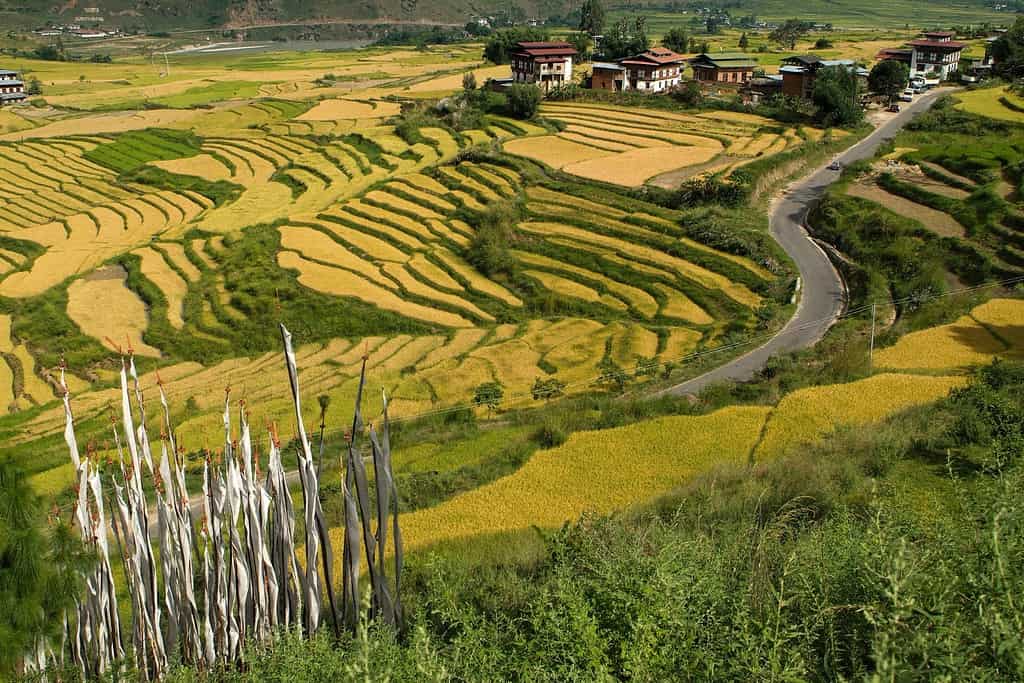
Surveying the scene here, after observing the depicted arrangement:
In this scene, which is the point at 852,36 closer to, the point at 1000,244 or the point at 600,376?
the point at 1000,244

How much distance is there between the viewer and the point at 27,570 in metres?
7.80

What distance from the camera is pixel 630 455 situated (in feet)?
52.6

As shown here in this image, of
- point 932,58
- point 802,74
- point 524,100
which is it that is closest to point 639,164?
point 524,100

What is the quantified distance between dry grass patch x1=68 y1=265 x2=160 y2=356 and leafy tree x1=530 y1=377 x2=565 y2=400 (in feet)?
39.9

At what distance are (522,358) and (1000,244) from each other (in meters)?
16.5

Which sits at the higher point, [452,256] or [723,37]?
[723,37]

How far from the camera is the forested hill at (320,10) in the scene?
156 meters

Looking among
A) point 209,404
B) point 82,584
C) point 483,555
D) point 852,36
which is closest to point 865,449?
point 483,555

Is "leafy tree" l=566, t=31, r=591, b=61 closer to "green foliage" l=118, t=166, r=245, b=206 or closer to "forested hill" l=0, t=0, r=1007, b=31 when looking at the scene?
"green foliage" l=118, t=166, r=245, b=206

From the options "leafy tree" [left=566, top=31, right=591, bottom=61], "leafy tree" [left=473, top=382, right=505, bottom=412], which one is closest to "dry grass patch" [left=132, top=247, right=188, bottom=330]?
"leafy tree" [left=473, top=382, right=505, bottom=412]

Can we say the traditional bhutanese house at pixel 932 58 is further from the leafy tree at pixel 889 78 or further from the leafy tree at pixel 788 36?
the leafy tree at pixel 788 36

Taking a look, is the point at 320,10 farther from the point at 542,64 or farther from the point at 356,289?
the point at 356,289

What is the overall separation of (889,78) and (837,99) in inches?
317

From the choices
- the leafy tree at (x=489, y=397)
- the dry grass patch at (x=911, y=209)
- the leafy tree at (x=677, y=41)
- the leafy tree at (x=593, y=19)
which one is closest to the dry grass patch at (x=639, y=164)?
the dry grass patch at (x=911, y=209)
